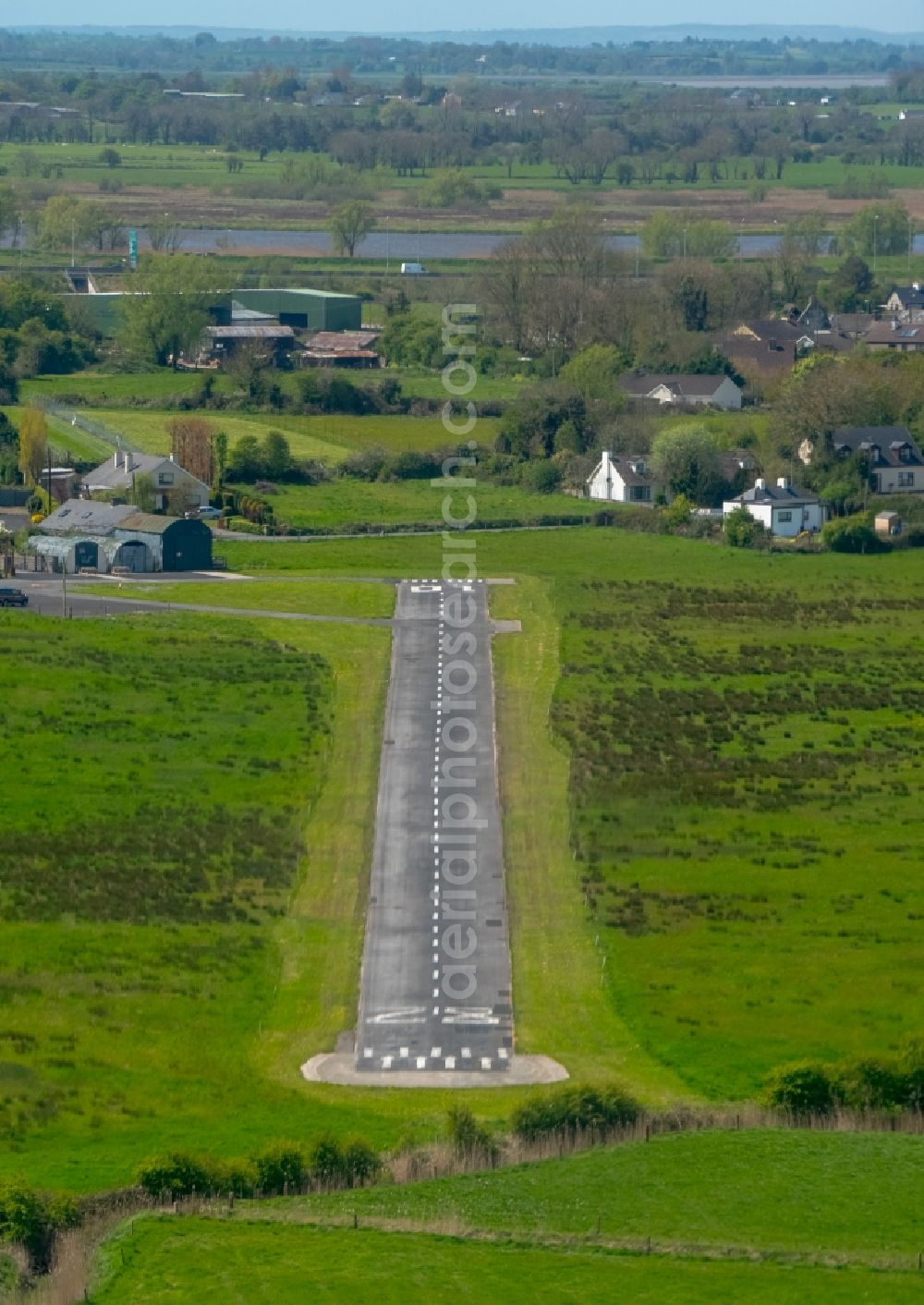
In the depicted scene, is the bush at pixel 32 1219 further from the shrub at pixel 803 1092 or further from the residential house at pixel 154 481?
the residential house at pixel 154 481

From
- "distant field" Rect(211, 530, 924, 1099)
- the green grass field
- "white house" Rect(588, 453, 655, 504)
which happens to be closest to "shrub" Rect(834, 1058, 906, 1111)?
"distant field" Rect(211, 530, 924, 1099)

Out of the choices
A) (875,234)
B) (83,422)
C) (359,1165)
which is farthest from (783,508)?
(875,234)

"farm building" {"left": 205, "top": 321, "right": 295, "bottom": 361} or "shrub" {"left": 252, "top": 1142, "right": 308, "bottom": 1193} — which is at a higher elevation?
"shrub" {"left": 252, "top": 1142, "right": 308, "bottom": 1193}

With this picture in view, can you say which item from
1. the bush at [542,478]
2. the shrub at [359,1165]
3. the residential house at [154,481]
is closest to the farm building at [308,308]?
the bush at [542,478]

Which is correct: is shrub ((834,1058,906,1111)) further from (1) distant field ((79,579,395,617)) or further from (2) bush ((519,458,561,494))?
(2) bush ((519,458,561,494))

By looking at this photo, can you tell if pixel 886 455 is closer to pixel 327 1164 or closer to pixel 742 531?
pixel 742 531
